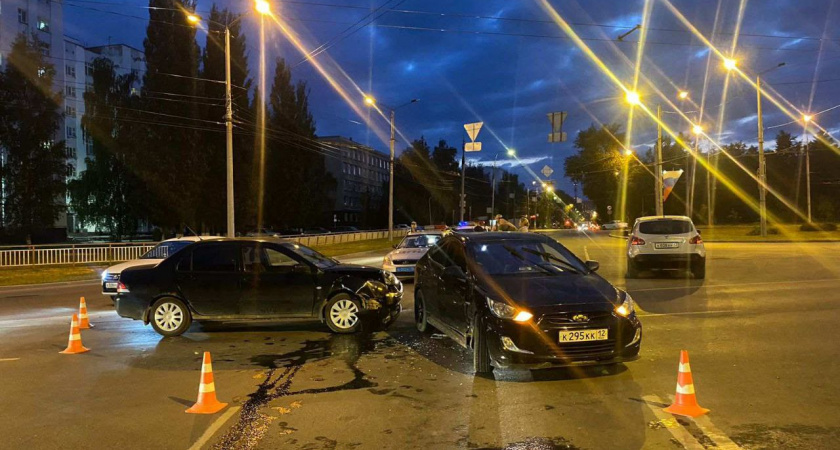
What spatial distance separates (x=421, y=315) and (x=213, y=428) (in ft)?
14.3

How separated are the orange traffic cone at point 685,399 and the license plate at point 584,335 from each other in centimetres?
87

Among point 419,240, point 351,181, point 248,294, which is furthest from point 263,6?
point 351,181

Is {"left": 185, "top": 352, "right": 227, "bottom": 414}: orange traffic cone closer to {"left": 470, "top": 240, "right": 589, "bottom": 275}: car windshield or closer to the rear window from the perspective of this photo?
{"left": 470, "top": 240, "right": 589, "bottom": 275}: car windshield

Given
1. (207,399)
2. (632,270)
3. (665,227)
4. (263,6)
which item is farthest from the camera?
(263,6)

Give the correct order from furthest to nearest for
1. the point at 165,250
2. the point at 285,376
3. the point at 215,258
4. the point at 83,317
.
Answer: the point at 165,250, the point at 83,317, the point at 215,258, the point at 285,376

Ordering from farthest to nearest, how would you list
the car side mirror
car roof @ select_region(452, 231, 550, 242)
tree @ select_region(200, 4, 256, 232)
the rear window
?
tree @ select_region(200, 4, 256, 232)
the rear window
car roof @ select_region(452, 231, 550, 242)
the car side mirror

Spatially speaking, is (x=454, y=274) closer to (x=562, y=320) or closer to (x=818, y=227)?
(x=562, y=320)

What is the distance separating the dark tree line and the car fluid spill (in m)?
62.4

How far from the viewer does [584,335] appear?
5.61 m

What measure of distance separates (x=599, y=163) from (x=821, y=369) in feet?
223

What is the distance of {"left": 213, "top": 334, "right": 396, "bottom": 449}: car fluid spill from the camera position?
177 inches

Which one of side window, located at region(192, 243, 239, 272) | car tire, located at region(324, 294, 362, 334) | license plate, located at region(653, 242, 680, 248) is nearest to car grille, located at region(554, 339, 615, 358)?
car tire, located at region(324, 294, 362, 334)

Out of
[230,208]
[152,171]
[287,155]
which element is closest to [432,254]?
[230,208]

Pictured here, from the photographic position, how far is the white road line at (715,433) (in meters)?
4.12
